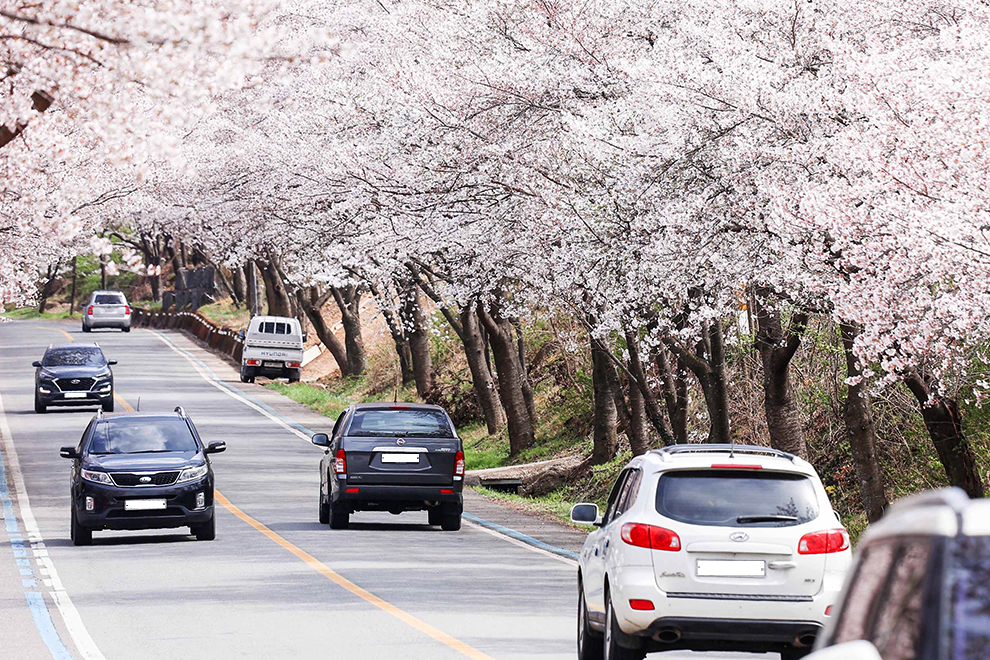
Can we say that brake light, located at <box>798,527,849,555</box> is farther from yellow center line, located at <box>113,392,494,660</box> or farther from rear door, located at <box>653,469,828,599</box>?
yellow center line, located at <box>113,392,494,660</box>

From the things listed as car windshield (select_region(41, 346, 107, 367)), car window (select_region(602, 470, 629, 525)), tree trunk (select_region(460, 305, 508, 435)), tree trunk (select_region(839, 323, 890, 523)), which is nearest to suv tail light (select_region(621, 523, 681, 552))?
car window (select_region(602, 470, 629, 525))

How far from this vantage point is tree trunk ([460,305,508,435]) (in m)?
37.4

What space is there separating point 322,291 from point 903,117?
52751 mm

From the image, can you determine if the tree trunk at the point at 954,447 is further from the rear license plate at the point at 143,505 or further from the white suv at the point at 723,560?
the rear license plate at the point at 143,505

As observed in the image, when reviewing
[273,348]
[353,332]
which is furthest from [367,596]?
[273,348]

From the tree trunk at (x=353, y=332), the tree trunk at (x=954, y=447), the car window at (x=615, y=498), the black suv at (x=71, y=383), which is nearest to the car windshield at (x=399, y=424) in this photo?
the tree trunk at (x=954, y=447)

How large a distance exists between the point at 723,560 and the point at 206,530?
12099 mm

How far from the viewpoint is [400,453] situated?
21547mm

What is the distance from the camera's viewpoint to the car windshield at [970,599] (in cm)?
280

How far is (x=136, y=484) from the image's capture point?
20156mm

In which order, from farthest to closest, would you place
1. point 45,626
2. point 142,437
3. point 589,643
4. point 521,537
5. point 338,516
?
point 338,516 → point 521,537 → point 142,437 → point 45,626 → point 589,643

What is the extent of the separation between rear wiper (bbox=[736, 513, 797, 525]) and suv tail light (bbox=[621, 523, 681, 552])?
0.44 m

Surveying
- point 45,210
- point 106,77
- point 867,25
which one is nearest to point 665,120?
point 867,25

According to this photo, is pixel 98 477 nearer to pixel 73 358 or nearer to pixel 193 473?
pixel 193 473
